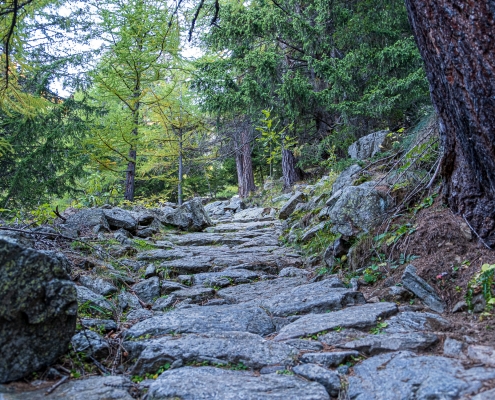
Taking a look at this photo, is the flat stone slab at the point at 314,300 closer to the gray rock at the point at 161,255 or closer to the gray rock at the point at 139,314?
the gray rock at the point at 139,314

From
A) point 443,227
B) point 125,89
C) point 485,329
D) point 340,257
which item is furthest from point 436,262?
point 125,89

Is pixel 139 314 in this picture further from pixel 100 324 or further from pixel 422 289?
pixel 422 289

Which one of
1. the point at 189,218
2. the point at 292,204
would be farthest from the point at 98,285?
the point at 292,204

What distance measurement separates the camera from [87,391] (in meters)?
1.80

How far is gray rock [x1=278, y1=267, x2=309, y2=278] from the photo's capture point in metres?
4.66

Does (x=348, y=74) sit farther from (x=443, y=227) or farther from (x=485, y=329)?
(x=485, y=329)

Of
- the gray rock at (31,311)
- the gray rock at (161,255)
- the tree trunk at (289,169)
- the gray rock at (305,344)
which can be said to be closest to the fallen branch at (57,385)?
the gray rock at (31,311)

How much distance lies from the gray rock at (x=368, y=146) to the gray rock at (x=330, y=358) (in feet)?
17.5

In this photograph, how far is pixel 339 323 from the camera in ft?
8.43

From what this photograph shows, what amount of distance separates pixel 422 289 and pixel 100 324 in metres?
2.55

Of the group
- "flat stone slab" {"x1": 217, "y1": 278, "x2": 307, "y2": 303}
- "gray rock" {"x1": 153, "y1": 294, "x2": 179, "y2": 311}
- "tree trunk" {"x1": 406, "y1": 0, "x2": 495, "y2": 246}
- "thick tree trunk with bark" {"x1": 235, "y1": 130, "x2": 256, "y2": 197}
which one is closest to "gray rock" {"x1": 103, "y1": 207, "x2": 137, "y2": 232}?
"gray rock" {"x1": 153, "y1": 294, "x2": 179, "y2": 311}

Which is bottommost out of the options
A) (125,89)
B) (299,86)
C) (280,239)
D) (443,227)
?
(280,239)

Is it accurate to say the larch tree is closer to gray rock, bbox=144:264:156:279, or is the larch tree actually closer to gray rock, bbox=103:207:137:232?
gray rock, bbox=103:207:137:232

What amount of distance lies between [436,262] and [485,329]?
3.00ft
